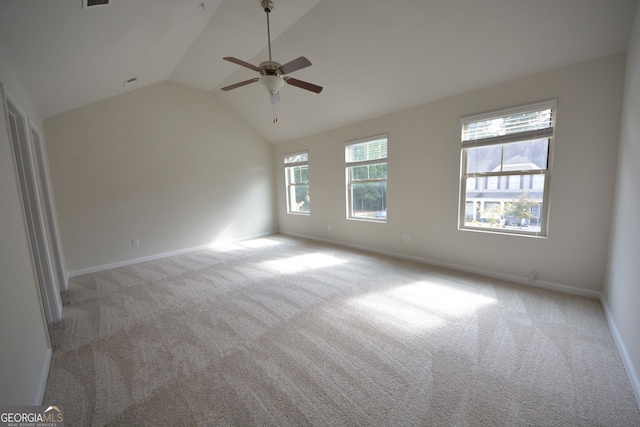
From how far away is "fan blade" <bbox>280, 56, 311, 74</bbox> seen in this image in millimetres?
2145

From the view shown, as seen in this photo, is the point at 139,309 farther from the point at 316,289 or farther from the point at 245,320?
the point at 316,289

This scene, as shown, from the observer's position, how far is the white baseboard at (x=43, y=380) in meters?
1.57

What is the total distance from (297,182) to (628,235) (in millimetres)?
5391

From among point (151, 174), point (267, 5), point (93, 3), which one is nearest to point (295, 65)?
point (267, 5)

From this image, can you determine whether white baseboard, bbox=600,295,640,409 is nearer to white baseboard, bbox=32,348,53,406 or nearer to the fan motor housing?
the fan motor housing

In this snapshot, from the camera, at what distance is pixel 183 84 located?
4.87m

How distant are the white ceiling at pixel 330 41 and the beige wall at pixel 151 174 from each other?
19.1 inches

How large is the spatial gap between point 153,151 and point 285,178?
9.40ft

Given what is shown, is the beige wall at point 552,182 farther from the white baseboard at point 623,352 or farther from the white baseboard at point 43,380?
the white baseboard at point 43,380

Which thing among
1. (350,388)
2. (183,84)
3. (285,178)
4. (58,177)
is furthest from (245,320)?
(183,84)

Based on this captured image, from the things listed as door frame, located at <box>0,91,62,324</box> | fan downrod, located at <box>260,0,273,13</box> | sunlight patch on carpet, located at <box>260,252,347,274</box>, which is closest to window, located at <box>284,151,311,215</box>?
sunlight patch on carpet, located at <box>260,252,347,274</box>

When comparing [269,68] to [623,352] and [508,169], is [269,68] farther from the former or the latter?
[623,352]

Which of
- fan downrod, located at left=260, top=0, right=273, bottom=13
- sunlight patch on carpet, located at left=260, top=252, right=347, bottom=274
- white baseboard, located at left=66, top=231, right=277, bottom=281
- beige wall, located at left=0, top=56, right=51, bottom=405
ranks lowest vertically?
sunlight patch on carpet, located at left=260, top=252, right=347, bottom=274

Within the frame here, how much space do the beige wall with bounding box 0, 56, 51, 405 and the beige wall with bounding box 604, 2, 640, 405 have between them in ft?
12.1
